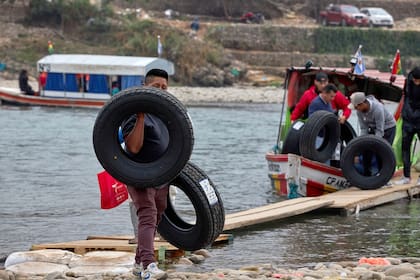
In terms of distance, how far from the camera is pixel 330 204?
45.8 feet

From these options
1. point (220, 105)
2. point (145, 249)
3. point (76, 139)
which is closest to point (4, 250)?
point (145, 249)

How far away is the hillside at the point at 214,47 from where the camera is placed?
62.5m

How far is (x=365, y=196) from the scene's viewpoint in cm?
1474

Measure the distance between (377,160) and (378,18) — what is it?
5585cm

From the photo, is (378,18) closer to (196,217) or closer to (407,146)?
(407,146)

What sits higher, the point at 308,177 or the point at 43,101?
the point at 308,177

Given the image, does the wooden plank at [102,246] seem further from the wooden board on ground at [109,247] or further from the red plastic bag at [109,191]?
the red plastic bag at [109,191]

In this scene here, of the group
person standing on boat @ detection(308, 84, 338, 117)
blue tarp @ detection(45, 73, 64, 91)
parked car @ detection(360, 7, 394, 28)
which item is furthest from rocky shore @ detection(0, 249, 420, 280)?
parked car @ detection(360, 7, 394, 28)

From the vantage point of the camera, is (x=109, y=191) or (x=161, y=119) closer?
(x=161, y=119)

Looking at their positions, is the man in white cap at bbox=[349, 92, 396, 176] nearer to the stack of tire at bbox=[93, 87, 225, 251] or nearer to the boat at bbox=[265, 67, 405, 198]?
the boat at bbox=[265, 67, 405, 198]

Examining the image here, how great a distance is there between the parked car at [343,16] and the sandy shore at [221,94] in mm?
11503

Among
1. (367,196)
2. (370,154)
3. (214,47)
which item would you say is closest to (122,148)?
(367,196)

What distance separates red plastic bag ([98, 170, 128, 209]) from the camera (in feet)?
33.3

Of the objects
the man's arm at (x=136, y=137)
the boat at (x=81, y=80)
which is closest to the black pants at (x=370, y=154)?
the man's arm at (x=136, y=137)
